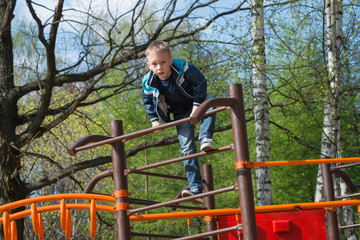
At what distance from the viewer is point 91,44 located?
28.2ft

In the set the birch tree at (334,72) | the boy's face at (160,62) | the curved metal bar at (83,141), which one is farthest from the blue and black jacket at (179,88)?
the birch tree at (334,72)

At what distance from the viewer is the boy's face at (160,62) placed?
402cm

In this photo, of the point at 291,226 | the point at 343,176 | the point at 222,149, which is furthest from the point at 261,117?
the point at 222,149

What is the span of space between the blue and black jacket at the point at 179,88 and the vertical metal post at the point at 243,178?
889 mm

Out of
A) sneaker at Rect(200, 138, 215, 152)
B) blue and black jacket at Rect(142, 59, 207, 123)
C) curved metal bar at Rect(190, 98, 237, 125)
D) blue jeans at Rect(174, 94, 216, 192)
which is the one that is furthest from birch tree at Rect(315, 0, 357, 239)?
curved metal bar at Rect(190, 98, 237, 125)

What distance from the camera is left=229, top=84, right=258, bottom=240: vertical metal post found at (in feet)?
9.98

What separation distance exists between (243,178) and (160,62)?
54.4 inches

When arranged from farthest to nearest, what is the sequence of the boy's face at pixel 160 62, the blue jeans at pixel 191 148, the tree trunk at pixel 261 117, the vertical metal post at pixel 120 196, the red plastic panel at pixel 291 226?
the tree trunk at pixel 261 117 < the red plastic panel at pixel 291 226 < the blue jeans at pixel 191 148 < the boy's face at pixel 160 62 < the vertical metal post at pixel 120 196

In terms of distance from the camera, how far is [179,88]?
13.9 feet

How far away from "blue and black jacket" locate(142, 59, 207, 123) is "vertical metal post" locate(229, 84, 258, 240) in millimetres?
889

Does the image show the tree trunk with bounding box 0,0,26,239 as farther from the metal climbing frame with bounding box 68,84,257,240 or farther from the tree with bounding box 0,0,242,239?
the metal climbing frame with bounding box 68,84,257,240

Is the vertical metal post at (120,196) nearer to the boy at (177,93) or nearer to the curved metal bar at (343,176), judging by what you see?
the boy at (177,93)

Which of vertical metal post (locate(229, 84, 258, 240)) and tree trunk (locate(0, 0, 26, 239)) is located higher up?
tree trunk (locate(0, 0, 26, 239))

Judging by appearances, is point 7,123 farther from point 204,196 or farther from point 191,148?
point 204,196
